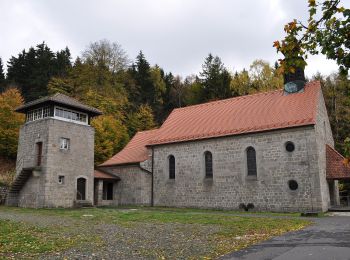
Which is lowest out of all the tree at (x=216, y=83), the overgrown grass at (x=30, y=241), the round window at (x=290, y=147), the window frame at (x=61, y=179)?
the overgrown grass at (x=30, y=241)

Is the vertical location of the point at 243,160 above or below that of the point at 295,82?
below

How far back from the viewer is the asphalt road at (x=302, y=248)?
753 cm

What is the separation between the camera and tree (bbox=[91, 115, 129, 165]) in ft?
127

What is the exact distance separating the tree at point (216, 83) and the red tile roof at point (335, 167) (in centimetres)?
3010

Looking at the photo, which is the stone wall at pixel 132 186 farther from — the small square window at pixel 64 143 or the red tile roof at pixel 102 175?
the small square window at pixel 64 143

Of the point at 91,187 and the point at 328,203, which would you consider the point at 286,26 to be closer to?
the point at 328,203

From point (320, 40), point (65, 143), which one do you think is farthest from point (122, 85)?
point (320, 40)

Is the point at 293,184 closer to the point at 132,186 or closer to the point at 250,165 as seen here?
the point at 250,165

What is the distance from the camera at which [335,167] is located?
23547 mm

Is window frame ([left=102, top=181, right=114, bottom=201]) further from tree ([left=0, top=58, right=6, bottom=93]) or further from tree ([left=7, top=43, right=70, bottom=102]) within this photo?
tree ([left=0, top=58, right=6, bottom=93])

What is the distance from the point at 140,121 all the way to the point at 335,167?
30522 millimetres

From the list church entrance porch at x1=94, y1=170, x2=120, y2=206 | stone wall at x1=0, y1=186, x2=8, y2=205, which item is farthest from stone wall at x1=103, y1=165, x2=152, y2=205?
stone wall at x1=0, y1=186, x2=8, y2=205

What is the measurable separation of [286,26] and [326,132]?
24.3 m

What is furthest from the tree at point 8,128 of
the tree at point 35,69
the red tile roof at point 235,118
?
the red tile roof at point 235,118
